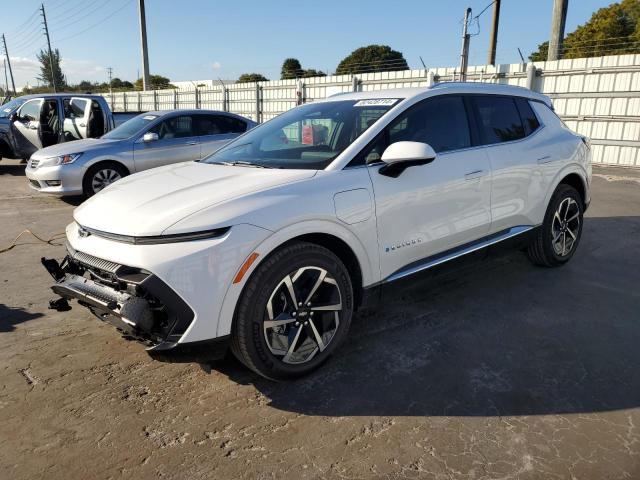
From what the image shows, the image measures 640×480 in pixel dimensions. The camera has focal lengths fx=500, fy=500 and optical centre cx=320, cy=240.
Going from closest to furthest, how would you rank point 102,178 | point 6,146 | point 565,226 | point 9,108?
point 565,226, point 102,178, point 6,146, point 9,108

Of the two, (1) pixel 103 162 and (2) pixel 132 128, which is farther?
(2) pixel 132 128

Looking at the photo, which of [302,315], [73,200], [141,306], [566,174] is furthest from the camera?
[73,200]

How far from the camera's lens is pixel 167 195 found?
2.94 meters

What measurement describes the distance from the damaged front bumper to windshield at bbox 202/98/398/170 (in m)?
1.23

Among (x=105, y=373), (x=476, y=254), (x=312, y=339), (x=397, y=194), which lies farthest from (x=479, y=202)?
(x=105, y=373)

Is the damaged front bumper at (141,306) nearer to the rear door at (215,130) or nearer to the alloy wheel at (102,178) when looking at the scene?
the alloy wheel at (102,178)

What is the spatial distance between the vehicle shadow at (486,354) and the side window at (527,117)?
4.54 feet

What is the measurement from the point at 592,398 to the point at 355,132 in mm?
2160

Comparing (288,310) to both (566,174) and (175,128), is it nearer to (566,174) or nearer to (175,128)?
(566,174)

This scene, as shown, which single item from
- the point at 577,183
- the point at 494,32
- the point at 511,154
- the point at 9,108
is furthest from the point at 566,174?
the point at 494,32

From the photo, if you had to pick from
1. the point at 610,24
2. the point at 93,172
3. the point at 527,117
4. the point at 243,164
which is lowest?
the point at 93,172

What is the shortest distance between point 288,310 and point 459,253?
1623 mm

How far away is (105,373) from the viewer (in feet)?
10.1

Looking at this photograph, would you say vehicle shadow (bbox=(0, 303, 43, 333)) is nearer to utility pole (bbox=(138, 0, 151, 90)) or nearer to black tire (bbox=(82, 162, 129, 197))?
black tire (bbox=(82, 162, 129, 197))
